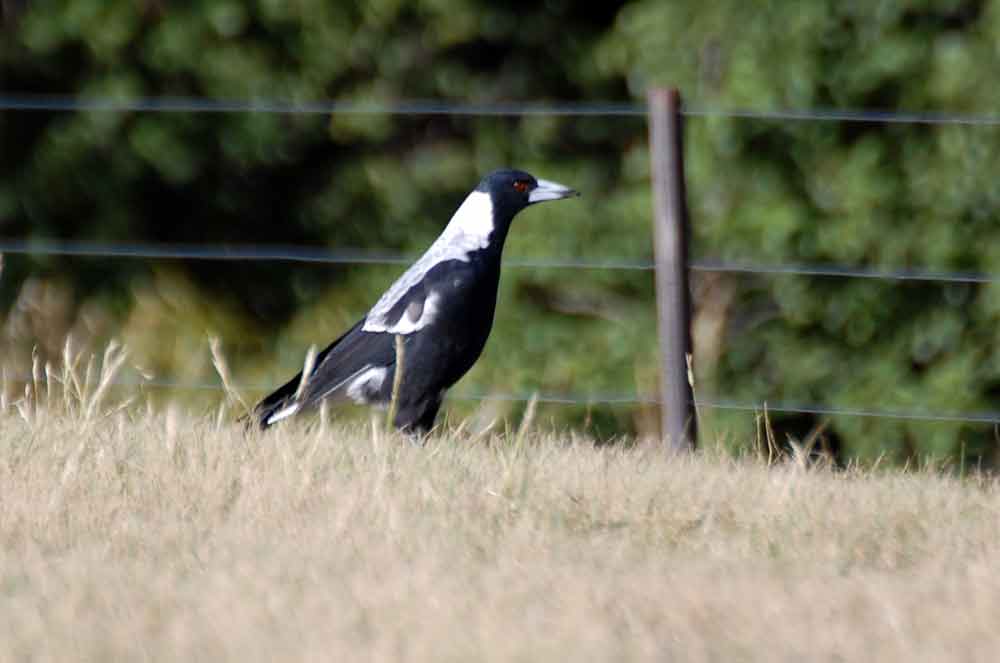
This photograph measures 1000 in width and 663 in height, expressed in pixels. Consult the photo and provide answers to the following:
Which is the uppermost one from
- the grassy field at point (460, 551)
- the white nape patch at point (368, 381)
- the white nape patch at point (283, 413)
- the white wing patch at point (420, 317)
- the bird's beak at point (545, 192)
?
the bird's beak at point (545, 192)

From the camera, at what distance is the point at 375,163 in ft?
29.6

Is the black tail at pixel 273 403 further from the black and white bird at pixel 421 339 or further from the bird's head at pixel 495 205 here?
the bird's head at pixel 495 205

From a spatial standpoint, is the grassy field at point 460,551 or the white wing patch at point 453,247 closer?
the grassy field at point 460,551

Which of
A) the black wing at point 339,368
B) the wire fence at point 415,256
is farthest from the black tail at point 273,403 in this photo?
the wire fence at point 415,256

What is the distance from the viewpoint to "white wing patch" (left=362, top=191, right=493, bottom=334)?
6.36 m

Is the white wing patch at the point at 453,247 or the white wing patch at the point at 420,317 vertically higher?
the white wing patch at the point at 453,247

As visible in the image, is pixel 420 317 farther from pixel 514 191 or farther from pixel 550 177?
pixel 550 177

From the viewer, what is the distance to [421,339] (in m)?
6.27

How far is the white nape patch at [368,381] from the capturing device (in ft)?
20.9

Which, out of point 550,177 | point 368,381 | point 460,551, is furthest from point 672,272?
point 550,177

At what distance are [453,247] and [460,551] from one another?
7.72ft

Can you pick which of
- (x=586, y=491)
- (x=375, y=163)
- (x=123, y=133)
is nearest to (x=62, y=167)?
(x=123, y=133)

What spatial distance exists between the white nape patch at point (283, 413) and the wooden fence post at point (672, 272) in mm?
1132

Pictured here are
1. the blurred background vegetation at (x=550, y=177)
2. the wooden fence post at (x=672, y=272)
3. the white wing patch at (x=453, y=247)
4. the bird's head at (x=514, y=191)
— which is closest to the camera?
the wooden fence post at (x=672, y=272)
